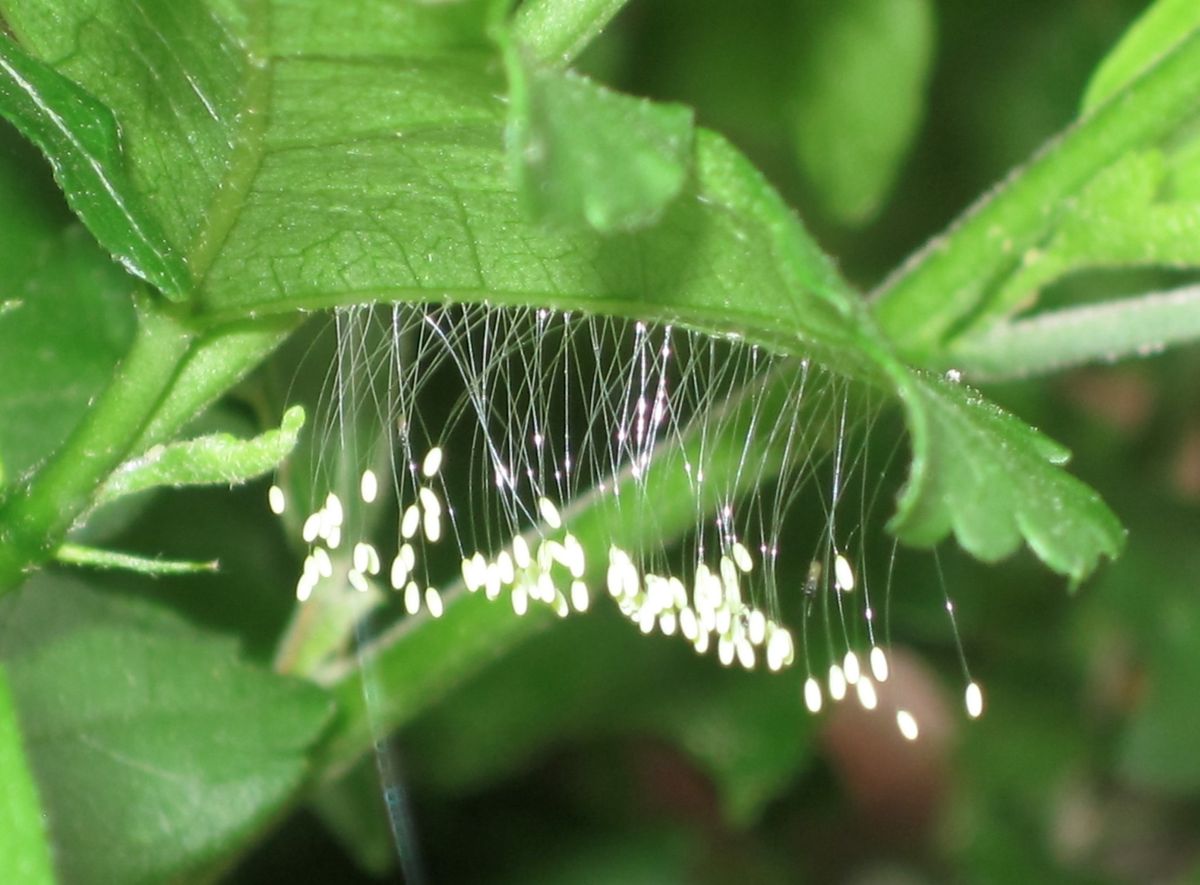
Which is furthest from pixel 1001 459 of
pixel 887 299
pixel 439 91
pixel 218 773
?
pixel 218 773

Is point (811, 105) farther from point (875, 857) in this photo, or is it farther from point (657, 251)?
point (875, 857)

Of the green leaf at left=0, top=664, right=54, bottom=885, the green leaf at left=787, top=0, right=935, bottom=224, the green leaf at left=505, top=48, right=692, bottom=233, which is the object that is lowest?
the green leaf at left=0, top=664, right=54, bottom=885

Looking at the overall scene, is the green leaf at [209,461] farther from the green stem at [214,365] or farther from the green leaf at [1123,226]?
the green leaf at [1123,226]

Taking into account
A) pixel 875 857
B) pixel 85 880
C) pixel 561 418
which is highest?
pixel 561 418

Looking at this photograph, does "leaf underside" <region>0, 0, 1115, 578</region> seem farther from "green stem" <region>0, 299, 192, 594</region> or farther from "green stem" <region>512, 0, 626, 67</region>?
"green stem" <region>512, 0, 626, 67</region>

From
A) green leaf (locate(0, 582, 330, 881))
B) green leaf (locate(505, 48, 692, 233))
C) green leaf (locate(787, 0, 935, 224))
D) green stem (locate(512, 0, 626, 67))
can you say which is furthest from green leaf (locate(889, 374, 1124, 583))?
green leaf (locate(787, 0, 935, 224))

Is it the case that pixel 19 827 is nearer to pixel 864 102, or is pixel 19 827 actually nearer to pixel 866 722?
pixel 864 102

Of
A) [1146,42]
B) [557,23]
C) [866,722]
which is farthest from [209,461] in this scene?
[866,722]
